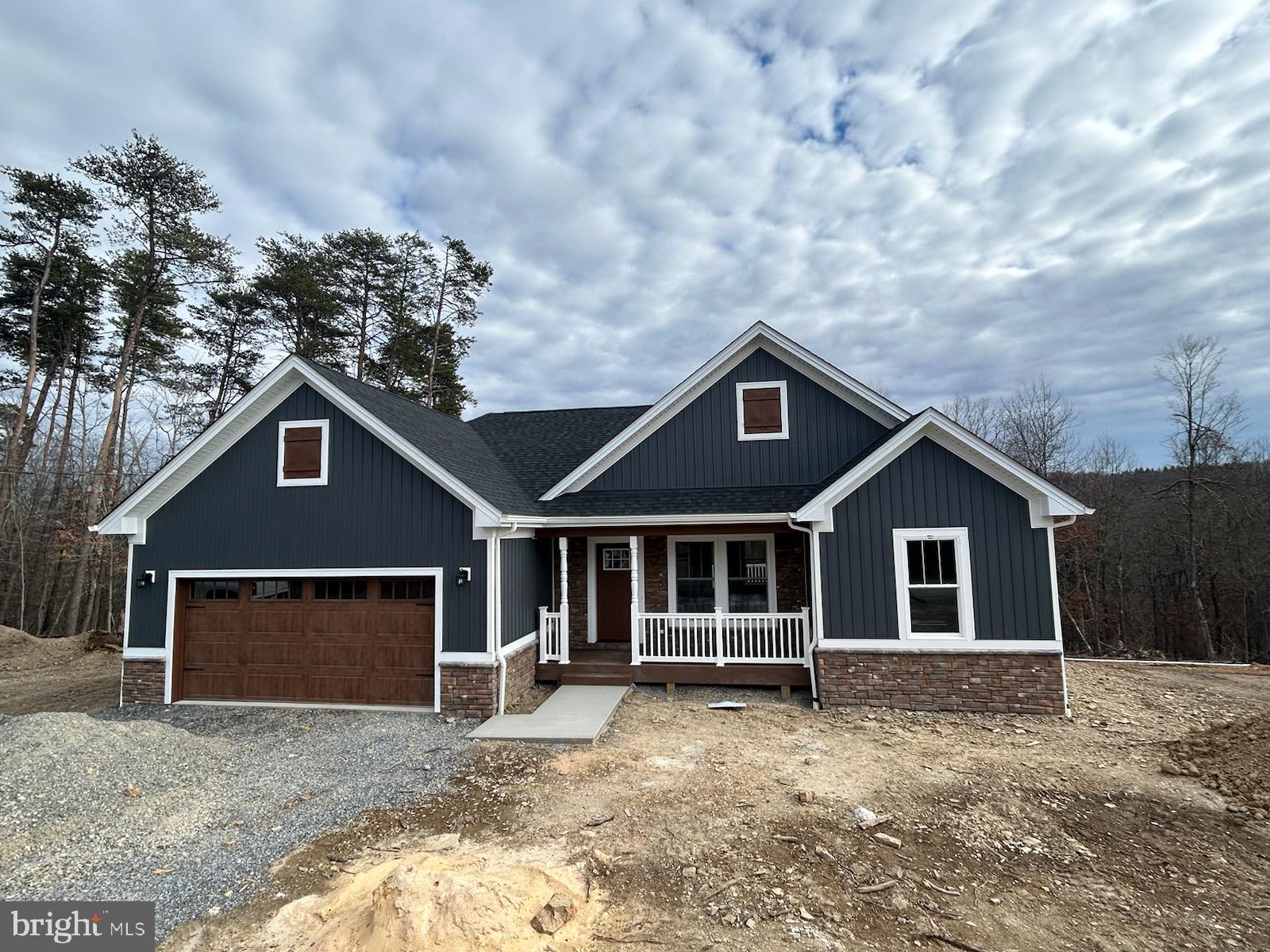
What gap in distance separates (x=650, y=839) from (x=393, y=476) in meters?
6.89

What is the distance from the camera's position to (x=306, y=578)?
32.5 ft

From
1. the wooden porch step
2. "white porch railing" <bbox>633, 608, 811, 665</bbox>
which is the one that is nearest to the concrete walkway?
the wooden porch step

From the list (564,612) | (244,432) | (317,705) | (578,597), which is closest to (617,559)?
(578,597)

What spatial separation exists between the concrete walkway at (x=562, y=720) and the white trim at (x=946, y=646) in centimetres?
355

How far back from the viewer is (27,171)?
17.2 metres

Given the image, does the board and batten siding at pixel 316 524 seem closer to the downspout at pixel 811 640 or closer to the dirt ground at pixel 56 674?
the dirt ground at pixel 56 674

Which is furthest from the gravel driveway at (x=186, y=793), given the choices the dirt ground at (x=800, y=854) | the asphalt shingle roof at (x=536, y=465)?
the asphalt shingle roof at (x=536, y=465)

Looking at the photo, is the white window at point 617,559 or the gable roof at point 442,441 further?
the white window at point 617,559

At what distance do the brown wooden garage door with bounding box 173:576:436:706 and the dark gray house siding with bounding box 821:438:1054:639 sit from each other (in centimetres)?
661

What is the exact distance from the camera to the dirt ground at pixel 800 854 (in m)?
3.84

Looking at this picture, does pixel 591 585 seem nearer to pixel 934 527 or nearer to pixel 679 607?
pixel 679 607

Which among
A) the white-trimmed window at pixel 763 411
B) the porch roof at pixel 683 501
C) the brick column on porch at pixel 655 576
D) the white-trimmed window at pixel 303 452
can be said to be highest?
the white-trimmed window at pixel 763 411

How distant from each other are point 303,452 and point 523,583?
4321 millimetres

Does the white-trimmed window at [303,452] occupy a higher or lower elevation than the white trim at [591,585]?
higher
